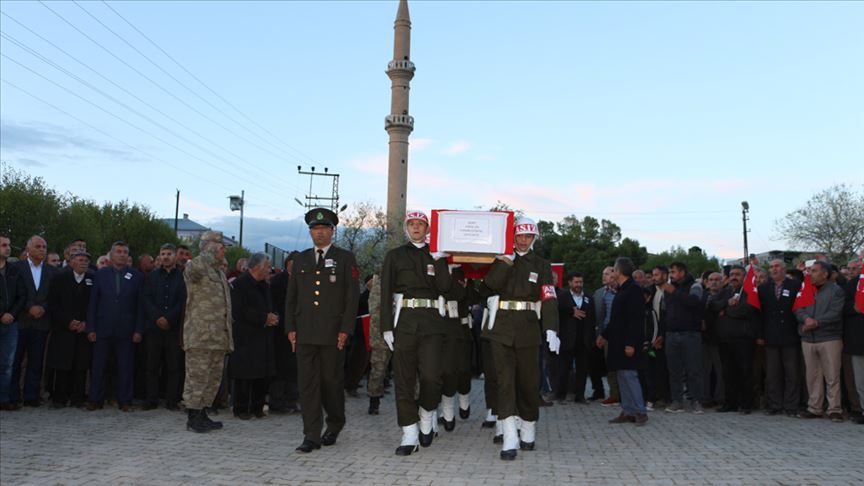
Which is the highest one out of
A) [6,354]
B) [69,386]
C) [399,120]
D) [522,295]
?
[399,120]

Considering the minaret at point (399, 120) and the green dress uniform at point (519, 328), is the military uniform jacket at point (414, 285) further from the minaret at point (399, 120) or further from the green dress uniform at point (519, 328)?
the minaret at point (399, 120)

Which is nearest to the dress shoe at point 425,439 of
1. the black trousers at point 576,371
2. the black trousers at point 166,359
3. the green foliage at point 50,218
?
the black trousers at point 166,359

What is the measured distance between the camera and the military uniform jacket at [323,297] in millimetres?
7789

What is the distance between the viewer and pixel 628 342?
970 cm

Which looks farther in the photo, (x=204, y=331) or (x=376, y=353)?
(x=376, y=353)

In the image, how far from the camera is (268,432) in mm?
8633

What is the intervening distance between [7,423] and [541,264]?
6.60m

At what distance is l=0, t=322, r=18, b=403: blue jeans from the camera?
10.0 m

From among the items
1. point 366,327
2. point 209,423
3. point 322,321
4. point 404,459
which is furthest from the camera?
point 366,327

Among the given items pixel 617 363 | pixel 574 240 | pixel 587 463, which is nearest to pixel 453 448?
pixel 587 463

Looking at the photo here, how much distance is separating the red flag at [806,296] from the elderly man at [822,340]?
0.05m

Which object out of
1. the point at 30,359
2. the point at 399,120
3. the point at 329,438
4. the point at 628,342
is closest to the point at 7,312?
→ the point at 30,359

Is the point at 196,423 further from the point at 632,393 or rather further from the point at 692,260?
the point at 692,260

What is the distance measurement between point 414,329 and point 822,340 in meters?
6.26
